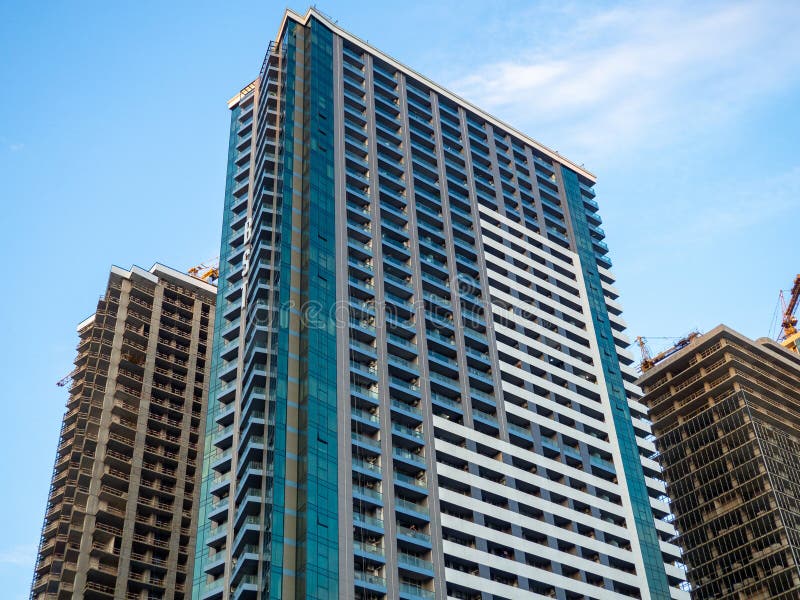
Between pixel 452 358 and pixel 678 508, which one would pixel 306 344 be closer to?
pixel 452 358

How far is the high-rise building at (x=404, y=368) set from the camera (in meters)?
86.8

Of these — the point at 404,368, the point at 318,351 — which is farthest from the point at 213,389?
the point at 404,368

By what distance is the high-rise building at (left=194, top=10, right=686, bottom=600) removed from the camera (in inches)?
3415

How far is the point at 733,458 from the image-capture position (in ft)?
433

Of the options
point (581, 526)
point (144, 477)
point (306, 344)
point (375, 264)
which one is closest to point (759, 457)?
point (581, 526)

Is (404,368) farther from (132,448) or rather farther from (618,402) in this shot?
(132,448)

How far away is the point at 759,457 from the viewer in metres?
129

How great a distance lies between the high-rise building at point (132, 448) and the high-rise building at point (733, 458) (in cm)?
6216

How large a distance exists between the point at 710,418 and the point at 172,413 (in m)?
69.6

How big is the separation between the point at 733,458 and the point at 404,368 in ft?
177

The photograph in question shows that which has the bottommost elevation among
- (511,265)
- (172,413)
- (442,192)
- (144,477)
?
(144,477)

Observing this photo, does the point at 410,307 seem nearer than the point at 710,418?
Yes

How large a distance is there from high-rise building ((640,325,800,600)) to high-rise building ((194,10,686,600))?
18.6 meters

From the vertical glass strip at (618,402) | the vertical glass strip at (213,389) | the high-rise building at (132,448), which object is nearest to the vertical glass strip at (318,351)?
the vertical glass strip at (213,389)
